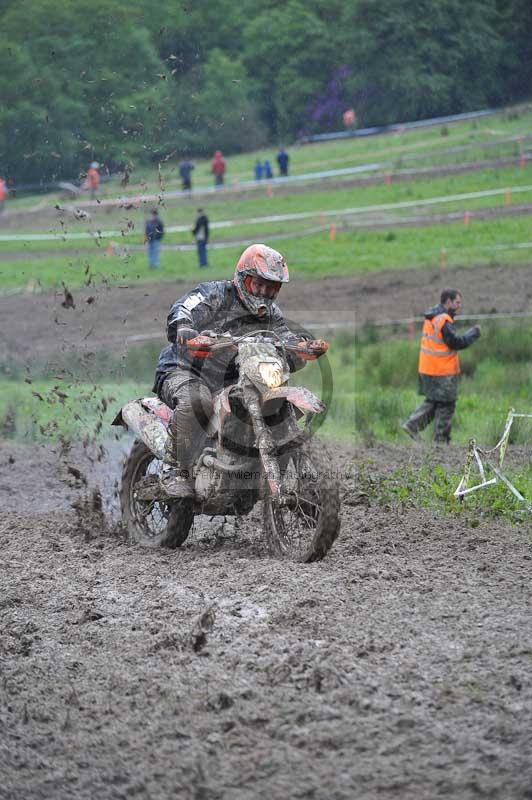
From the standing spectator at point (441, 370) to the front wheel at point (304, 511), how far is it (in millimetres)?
5604

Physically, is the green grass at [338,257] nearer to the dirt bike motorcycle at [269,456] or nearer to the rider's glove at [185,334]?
the dirt bike motorcycle at [269,456]

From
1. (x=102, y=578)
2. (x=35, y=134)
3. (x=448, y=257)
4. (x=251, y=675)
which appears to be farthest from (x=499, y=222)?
(x=251, y=675)

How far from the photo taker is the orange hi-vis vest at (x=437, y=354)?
13672mm

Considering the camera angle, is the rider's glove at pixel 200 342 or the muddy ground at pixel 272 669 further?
A: the rider's glove at pixel 200 342

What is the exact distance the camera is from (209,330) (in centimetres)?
823

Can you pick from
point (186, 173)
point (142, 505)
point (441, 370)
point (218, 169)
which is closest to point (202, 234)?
point (186, 173)

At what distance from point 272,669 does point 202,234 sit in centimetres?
2388

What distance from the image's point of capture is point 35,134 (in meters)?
22.0

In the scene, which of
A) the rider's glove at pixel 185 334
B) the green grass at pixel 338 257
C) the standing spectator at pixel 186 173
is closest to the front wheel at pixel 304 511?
the rider's glove at pixel 185 334

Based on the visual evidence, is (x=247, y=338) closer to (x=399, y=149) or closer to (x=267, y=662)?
(x=267, y=662)

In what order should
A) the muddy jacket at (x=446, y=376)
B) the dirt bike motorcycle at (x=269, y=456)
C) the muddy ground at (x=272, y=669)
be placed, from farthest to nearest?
the muddy jacket at (x=446, y=376) → the dirt bike motorcycle at (x=269, y=456) → the muddy ground at (x=272, y=669)

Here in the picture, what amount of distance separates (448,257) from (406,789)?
23.0 m

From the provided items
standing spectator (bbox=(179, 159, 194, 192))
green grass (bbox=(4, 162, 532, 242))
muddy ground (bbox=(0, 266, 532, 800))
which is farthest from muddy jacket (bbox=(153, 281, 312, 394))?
standing spectator (bbox=(179, 159, 194, 192))

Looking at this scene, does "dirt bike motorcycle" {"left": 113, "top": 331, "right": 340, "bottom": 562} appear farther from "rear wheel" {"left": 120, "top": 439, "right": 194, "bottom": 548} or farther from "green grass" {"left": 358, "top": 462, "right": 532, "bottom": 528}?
"green grass" {"left": 358, "top": 462, "right": 532, "bottom": 528}
